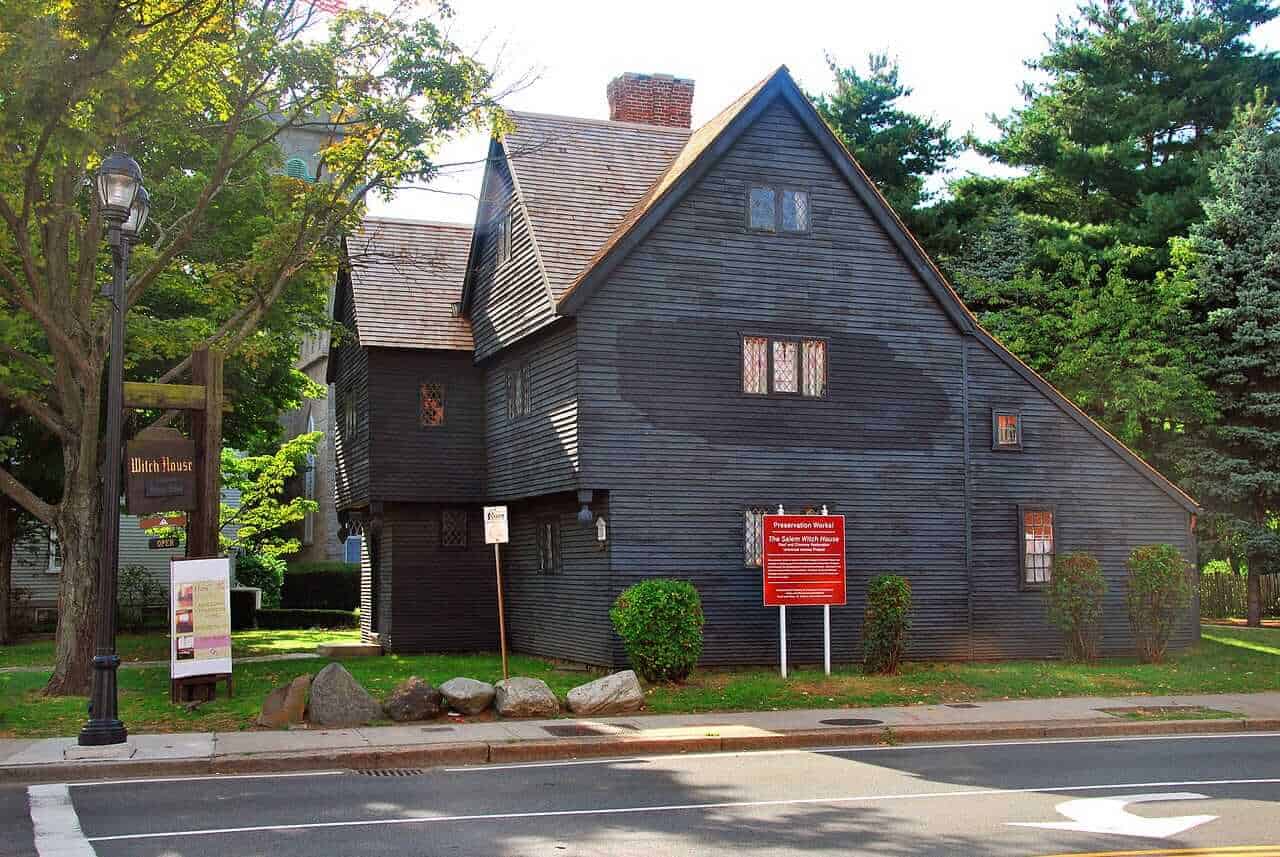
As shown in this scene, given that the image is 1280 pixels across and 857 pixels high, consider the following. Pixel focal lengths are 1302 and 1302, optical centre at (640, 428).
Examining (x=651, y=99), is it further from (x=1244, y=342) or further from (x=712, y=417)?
(x=1244, y=342)

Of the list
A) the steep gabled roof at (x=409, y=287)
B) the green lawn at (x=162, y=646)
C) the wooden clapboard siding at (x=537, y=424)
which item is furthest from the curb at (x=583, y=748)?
the steep gabled roof at (x=409, y=287)

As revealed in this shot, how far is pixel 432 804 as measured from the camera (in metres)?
11.3

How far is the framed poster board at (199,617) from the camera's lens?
17297mm

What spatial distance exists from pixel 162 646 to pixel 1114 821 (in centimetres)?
2424

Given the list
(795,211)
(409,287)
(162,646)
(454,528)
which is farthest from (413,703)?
(162,646)

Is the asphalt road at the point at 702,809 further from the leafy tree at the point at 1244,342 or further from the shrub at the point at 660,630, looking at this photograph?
the leafy tree at the point at 1244,342

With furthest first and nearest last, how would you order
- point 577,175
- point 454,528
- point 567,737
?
1. point 454,528
2. point 577,175
3. point 567,737

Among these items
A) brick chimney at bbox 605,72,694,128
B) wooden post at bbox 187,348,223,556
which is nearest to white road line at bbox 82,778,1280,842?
wooden post at bbox 187,348,223,556

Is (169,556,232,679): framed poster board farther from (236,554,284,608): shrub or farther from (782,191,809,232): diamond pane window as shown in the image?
(236,554,284,608): shrub

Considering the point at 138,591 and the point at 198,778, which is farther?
the point at 138,591

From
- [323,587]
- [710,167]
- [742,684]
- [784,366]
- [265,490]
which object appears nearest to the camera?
[742,684]

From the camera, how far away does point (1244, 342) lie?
3591cm

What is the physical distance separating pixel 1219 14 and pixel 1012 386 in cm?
2526

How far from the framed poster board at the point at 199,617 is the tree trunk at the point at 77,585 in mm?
2372
